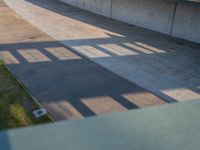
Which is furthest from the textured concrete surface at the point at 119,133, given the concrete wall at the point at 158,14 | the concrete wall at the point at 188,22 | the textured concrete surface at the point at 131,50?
the concrete wall at the point at 188,22

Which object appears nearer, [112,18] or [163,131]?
[163,131]

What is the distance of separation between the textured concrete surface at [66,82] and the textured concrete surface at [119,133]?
5.89 meters

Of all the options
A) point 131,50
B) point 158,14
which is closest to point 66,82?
point 131,50

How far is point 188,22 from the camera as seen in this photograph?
14.5 metres

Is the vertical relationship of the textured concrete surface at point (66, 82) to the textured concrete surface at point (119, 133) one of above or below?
below

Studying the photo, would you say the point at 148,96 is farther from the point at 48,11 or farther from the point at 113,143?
the point at 48,11

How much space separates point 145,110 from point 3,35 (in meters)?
14.9

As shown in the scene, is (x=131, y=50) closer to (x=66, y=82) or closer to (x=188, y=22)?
(x=188, y=22)

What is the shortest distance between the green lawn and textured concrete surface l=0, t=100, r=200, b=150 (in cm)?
586

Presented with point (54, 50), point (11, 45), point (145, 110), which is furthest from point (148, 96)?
point (11, 45)

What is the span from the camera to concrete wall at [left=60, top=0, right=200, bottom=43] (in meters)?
14.4

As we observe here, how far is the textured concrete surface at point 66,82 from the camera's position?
8.59 metres

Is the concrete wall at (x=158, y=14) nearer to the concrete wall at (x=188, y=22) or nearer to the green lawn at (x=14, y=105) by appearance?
the concrete wall at (x=188, y=22)

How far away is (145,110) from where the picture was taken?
89.7 inches
